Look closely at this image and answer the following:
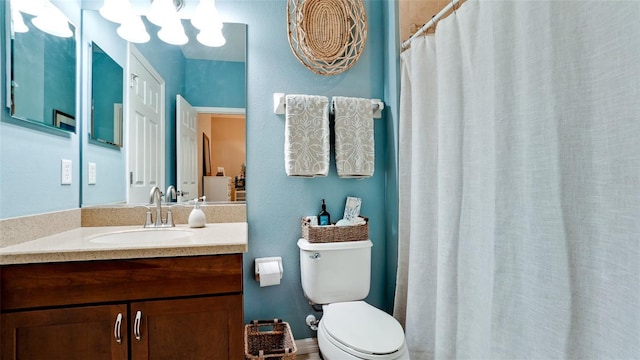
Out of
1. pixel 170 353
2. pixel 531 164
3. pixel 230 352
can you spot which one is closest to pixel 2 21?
pixel 170 353

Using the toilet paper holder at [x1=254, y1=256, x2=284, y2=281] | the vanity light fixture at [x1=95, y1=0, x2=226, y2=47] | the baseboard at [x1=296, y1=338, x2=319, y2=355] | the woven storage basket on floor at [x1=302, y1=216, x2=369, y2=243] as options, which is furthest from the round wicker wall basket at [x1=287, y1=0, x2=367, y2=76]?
the baseboard at [x1=296, y1=338, x2=319, y2=355]

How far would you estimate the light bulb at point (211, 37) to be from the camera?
166cm

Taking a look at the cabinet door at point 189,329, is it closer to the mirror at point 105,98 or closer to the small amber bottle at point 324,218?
the small amber bottle at point 324,218

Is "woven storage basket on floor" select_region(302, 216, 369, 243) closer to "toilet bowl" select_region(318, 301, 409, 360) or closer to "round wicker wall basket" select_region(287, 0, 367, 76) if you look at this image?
"toilet bowl" select_region(318, 301, 409, 360)

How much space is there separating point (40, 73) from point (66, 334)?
3.36 ft

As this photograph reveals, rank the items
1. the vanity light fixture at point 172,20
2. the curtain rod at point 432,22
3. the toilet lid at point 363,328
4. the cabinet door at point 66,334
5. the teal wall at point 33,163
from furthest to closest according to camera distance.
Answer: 1. the vanity light fixture at point 172,20
2. the curtain rod at point 432,22
3. the toilet lid at point 363,328
4. the teal wall at point 33,163
5. the cabinet door at point 66,334

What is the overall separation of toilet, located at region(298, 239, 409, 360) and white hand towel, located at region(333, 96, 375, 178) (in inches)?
16.4

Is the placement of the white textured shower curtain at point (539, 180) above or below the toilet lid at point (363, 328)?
above

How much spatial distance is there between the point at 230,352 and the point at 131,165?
3.64 feet

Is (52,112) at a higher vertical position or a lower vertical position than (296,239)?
higher

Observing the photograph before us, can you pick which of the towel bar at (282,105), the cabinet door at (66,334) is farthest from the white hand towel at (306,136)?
the cabinet door at (66,334)

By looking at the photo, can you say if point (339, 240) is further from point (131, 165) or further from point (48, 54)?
point (48, 54)

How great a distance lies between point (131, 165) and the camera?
1636 millimetres

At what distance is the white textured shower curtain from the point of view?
0.74 meters
